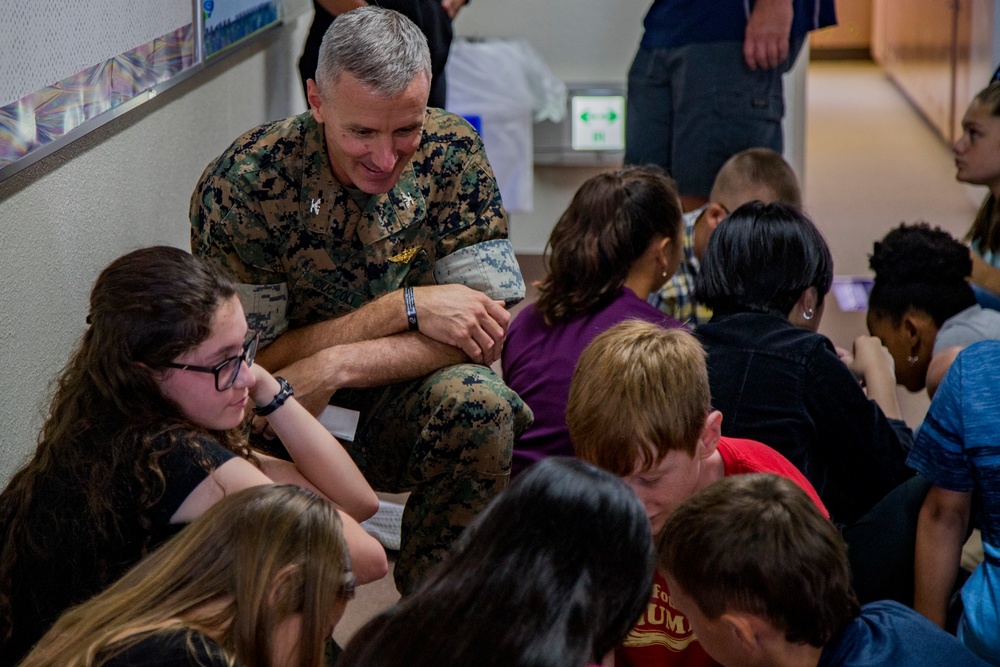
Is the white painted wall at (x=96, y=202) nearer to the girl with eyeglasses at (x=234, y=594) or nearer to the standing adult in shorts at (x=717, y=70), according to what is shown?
the girl with eyeglasses at (x=234, y=594)

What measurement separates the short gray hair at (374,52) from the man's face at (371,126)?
0.04ft

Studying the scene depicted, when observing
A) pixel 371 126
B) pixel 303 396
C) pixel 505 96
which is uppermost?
pixel 371 126

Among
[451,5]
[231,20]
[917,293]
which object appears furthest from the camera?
[451,5]

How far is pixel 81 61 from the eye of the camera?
1880 millimetres

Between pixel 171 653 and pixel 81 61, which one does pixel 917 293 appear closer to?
pixel 81 61

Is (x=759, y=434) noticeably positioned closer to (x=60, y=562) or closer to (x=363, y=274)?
(x=363, y=274)

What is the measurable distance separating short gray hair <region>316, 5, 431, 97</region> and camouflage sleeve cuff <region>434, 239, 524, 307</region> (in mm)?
350

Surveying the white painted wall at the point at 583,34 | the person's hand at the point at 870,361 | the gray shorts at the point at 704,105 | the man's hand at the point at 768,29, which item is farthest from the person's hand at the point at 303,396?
the white painted wall at the point at 583,34

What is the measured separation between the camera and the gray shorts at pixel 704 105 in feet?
10.5

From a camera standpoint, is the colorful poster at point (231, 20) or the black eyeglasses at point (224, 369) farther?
the colorful poster at point (231, 20)

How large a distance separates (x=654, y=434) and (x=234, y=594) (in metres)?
0.65

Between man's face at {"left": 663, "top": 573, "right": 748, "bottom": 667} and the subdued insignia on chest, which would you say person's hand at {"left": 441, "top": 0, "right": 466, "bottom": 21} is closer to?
the subdued insignia on chest

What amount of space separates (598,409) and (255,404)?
54 cm

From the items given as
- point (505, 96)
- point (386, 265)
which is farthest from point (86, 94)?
point (505, 96)
